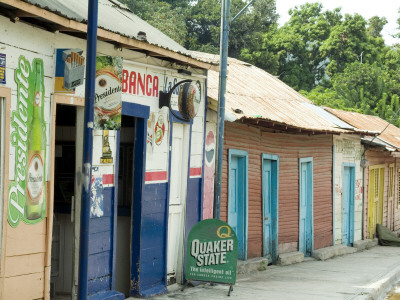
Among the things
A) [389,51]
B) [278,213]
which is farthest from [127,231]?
[389,51]

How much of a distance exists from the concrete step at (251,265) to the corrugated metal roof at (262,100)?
256 cm

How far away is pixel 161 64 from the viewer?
33.1 ft

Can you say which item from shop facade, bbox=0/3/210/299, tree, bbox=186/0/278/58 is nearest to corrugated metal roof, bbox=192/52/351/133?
shop facade, bbox=0/3/210/299

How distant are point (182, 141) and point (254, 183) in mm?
3602

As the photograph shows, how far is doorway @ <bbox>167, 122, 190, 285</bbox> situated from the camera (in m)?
10.6

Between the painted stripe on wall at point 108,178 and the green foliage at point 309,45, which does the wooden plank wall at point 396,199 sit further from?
the painted stripe on wall at point 108,178

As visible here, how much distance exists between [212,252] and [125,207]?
1.31m

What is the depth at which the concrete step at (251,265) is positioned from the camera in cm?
1315

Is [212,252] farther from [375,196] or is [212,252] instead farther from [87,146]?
[375,196]

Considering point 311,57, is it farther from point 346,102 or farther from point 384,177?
point 384,177

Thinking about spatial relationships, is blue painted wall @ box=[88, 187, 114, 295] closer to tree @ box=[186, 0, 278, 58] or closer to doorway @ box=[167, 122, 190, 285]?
doorway @ box=[167, 122, 190, 285]

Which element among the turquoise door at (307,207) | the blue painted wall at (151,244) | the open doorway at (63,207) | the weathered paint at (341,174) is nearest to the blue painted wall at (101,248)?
the open doorway at (63,207)

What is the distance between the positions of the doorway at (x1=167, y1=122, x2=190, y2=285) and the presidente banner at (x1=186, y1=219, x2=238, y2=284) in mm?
499

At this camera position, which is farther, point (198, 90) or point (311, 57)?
point (311, 57)
